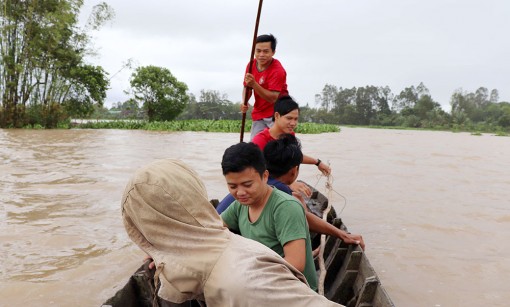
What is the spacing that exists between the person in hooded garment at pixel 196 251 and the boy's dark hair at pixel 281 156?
1.25m

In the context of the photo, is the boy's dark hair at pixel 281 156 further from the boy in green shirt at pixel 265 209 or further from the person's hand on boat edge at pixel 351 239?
the person's hand on boat edge at pixel 351 239

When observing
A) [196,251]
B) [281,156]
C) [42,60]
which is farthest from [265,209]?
[42,60]

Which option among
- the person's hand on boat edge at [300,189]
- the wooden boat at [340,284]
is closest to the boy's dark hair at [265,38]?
the person's hand on boat edge at [300,189]

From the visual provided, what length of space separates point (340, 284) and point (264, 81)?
1911 mm

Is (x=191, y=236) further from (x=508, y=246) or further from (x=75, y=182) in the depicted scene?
(x=75, y=182)

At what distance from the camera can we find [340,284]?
2488 mm

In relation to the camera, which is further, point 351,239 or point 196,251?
point 351,239

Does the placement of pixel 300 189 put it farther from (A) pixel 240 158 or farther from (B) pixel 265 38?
(A) pixel 240 158

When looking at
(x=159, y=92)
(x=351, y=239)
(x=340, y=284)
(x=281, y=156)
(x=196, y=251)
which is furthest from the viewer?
(x=159, y=92)

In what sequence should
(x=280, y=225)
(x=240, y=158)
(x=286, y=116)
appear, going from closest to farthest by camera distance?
(x=240, y=158) → (x=280, y=225) → (x=286, y=116)

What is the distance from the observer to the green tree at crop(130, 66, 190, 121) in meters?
29.5

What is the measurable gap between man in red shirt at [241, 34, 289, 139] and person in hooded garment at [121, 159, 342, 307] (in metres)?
2.48

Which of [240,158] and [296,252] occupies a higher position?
[240,158]

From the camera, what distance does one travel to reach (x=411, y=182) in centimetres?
862
